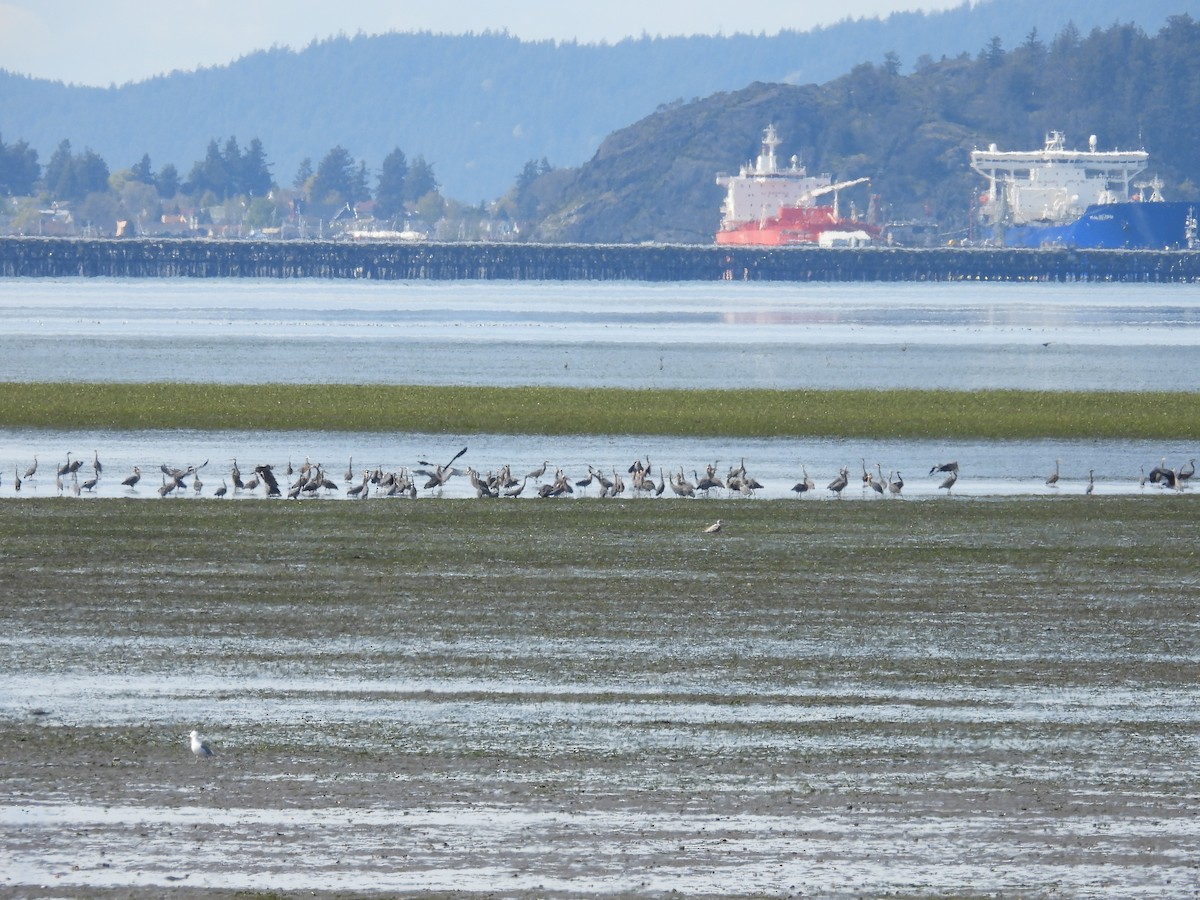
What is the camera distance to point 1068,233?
589ft

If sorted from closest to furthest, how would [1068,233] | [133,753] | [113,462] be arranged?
[133,753] → [113,462] → [1068,233]

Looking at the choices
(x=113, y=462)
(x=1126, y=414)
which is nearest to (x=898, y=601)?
(x=113, y=462)

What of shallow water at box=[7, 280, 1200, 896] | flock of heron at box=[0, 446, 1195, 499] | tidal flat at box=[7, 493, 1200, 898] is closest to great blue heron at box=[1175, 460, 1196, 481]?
flock of heron at box=[0, 446, 1195, 499]

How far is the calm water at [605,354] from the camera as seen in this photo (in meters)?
29.6

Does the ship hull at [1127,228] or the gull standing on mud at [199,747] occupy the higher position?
the ship hull at [1127,228]

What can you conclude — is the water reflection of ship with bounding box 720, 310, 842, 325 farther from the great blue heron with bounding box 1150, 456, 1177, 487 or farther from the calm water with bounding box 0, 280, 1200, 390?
the great blue heron with bounding box 1150, 456, 1177, 487

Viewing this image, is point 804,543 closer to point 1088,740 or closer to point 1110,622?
point 1110,622

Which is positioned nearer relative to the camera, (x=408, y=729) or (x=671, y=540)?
(x=408, y=729)

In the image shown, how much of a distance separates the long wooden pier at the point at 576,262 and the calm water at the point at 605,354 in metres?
23.8

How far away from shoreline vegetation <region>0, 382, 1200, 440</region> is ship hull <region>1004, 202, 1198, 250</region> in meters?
135

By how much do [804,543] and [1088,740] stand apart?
27.6ft

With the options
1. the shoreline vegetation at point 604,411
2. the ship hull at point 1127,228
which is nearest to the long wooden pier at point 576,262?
the ship hull at point 1127,228

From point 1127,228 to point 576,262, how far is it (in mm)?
50725

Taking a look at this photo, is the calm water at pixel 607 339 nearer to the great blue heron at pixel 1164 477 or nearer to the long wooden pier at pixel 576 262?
the great blue heron at pixel 1164 477
